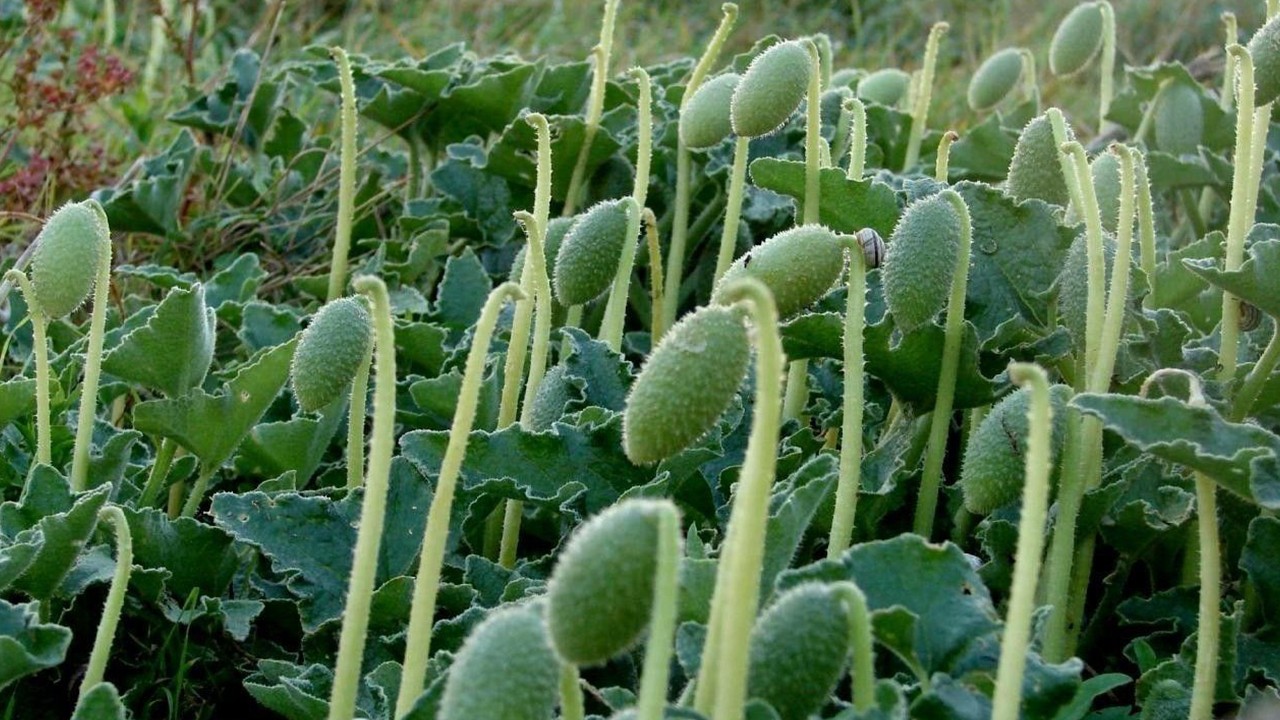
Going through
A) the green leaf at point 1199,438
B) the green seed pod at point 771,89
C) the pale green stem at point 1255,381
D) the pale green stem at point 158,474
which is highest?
the green seed pod at point 771,89

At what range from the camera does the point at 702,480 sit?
1623 millimetres

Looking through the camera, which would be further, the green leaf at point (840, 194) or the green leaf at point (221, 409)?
the green leaf at point (840, 194)

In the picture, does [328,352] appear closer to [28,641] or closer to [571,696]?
[28,641]

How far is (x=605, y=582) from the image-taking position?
923mm

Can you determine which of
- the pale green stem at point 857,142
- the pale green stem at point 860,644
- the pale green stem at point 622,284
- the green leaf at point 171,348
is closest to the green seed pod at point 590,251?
the pale green stem at point 622,284

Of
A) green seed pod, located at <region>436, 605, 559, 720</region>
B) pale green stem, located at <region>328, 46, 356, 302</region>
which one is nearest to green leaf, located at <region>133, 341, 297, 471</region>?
pale green stem, located at <region>328, 46, 356, 302</region>

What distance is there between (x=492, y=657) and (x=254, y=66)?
6.91ft

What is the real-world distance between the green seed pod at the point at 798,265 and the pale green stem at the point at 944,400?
143 mm

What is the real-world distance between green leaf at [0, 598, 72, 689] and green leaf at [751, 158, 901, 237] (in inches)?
35.5

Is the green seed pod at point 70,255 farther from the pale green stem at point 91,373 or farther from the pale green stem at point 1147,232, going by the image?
the pale green stem at point 1147,232

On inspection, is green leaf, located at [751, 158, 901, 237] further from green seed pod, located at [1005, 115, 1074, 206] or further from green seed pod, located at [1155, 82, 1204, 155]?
green seed pod, located at [1155, 82, 1204, 155]

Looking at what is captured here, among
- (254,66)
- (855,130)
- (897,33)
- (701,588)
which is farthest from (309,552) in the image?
(897,33)

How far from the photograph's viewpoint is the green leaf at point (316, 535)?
154cm

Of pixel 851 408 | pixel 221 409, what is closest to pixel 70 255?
pixel 221 409
